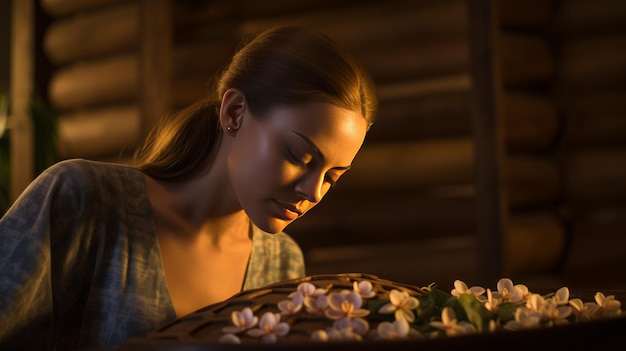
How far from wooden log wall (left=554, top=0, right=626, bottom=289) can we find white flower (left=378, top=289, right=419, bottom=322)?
3.48m

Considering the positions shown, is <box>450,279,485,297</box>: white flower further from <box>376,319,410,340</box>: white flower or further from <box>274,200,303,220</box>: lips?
<box>274,200,303,220</box>: lips

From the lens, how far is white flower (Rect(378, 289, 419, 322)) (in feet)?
2.93

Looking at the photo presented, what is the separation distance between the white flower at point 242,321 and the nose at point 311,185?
0.61 m

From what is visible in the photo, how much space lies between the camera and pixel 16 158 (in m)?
4.97

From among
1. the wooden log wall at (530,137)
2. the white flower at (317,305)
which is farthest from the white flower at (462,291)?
the wooden log wall at (530,137)

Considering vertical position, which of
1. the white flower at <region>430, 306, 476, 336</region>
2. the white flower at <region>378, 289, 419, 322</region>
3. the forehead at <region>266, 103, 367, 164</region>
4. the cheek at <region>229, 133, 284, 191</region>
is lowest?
the white flower at <region>430, 306, 476, 336</region>

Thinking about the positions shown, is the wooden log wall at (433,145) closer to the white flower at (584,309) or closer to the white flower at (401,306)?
the white flower at (584,309)

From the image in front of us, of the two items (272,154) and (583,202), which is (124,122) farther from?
(272,154)

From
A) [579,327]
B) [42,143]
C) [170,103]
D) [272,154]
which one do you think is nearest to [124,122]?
[42,143]

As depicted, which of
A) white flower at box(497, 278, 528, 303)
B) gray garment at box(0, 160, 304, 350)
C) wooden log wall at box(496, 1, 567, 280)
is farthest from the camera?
wooden log wall at box(496, 1, 567, 280)

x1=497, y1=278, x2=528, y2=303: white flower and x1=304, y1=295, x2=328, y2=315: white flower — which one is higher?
x1=304, y1=295, x2=328, y2=315: white flower

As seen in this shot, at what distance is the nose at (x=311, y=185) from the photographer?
4.86ft

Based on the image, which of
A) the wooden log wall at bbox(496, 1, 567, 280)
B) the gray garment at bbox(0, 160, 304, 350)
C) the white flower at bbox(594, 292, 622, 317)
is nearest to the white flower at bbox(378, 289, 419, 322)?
the white flower at bbox(594, 292, 622, 317)

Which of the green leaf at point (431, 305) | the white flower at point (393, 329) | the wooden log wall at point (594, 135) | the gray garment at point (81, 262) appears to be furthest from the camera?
the wooden log wall at point (594, 135)
